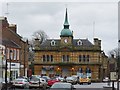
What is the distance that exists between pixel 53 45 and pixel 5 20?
36939mm

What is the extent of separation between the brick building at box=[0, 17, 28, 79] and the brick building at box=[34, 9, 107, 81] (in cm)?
3114

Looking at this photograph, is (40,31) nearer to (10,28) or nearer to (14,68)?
(10,28)

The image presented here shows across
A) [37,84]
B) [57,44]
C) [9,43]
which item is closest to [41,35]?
[57,44]

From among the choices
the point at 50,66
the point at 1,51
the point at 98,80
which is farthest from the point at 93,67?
the point at 1,51

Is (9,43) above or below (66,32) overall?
below

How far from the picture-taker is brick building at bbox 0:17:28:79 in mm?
75812

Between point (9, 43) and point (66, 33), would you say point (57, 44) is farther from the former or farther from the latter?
point (9, 43)

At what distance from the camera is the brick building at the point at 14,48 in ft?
249

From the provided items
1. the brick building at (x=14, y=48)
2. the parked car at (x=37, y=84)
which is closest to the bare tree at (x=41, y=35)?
the brick building at (x=14, y=48)

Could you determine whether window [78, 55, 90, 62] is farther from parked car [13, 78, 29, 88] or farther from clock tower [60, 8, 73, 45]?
parked car [13, 78, 29, 88]

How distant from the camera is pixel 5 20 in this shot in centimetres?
8350

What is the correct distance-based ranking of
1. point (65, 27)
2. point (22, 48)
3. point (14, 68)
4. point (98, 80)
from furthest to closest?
1. point (65, 27)
2. point (98, 80)
3. point (22, 48)
4. point (14, 68)

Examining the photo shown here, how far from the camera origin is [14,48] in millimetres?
76938

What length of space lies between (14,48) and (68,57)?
4215 centimetres
